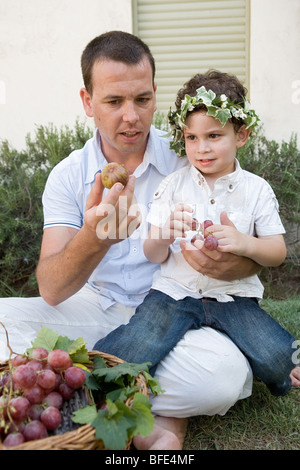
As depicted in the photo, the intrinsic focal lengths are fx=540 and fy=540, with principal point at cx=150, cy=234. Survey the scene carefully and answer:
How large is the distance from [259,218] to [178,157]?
618mm

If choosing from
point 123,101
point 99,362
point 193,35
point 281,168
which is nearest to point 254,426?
point 99,362

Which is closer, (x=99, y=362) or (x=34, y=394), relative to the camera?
(x=34, y=394)

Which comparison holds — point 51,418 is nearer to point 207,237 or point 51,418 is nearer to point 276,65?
point 207,237

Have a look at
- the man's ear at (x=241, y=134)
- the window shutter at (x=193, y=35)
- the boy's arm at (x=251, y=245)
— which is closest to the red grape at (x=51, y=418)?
the boy's arm at (x=251, y=245)

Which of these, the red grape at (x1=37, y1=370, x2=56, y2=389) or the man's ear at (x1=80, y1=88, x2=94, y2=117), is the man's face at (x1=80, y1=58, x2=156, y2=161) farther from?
the red grape at (x1=37, y1=370, x2=56, y2=389)

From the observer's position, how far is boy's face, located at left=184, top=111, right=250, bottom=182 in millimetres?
2492

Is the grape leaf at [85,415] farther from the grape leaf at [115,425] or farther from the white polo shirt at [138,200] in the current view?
the white polo shirt at [138,200]

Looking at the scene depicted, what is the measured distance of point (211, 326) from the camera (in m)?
2.56

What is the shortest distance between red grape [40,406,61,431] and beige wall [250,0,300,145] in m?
4.16

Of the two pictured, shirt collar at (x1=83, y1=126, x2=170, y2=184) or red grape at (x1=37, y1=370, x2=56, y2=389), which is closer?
red grape at (x1=37, y1=370, x2=56, y2=389)

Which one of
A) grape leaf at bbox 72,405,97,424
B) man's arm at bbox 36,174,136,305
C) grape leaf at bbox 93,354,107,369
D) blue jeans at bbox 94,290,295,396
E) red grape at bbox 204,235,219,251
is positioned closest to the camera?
grape leaf at bbox 72,405,97,424

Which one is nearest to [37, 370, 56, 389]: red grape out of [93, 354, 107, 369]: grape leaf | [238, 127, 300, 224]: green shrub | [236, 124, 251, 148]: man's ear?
[93, 354, 107, 369]: grape leaf

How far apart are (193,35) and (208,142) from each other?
10.7 ft
